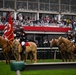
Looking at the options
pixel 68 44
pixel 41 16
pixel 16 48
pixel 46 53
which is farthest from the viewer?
pixel 41 16

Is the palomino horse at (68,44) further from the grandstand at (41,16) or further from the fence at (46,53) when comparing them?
the grandstand at (41,16)

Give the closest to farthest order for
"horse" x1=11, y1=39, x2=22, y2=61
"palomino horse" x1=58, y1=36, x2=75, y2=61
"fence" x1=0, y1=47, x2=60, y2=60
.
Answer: "horse" x1=11, y1=39, x2=22, y2=61 < "palomino horse" x1=58, y1=36, x2=75, y2=61 < "fence" x1=0, y1=47, x2=60, y2=60

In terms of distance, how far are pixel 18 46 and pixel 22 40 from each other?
64 cm

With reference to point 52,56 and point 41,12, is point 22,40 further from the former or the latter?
point 41,12

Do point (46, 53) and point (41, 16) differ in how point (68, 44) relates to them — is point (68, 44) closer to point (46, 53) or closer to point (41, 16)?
point (46, 53)

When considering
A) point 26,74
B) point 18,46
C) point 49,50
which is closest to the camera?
point 26,74

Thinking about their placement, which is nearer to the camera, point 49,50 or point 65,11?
point 49,50

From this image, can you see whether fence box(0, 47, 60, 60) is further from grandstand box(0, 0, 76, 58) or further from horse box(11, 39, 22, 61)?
horse box(11, 39, 22, 61)

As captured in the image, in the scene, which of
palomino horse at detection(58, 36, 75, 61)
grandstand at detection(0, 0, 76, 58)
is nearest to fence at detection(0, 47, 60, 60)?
grandstand at detection(0, 0, 76, 58)

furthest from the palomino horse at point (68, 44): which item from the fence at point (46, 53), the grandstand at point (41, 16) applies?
the grandstand at point (41, 16)

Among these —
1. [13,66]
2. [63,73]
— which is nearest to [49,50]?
[63,73]

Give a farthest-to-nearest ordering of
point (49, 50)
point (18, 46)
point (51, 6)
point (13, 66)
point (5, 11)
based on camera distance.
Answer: point (51, 6), point (5, 11), point (49, 50), point (18, 46), point (13, 66)

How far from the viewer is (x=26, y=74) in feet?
53.3

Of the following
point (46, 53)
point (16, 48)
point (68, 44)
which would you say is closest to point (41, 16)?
point (46, 53)
